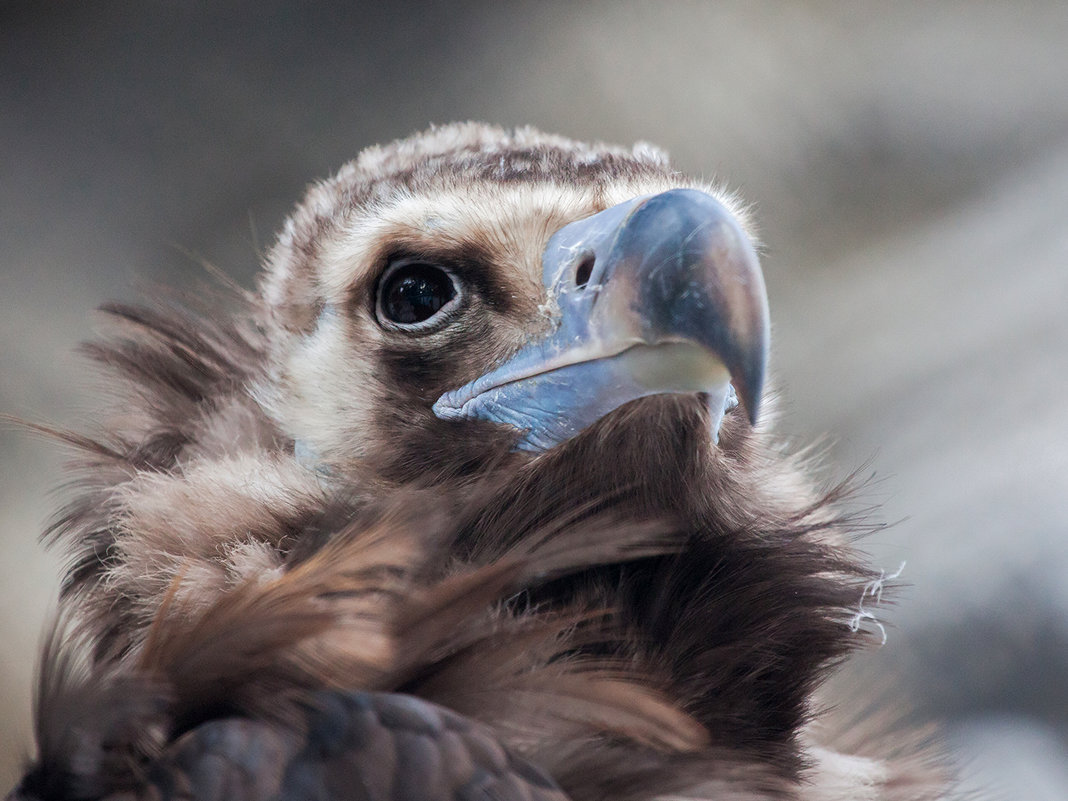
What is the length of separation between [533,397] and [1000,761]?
5.15ft

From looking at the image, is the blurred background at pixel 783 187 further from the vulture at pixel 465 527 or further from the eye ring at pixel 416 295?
the eye ring at pixel 416 295

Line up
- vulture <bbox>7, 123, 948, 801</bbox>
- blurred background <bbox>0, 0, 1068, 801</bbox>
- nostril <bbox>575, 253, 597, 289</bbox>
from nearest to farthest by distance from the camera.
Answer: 1. vulture <bbox>7, 123, 948, 801</bbox>
2. nostril <bbox>575, 253, 597, 289</bbox>
3. blurred background <bbox>0, 0, 1068, 801</bbox>

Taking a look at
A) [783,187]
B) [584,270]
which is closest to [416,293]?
[584,270]

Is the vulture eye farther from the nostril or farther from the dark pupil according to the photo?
the nostril

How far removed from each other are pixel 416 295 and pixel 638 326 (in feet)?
0.84

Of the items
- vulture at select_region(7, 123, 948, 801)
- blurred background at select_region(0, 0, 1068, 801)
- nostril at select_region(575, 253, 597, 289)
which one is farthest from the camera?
blurred background at select_region(0, 0, 1068, 801)

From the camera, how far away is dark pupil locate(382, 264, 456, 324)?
933 millimetres

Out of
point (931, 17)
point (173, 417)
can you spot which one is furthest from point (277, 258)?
point (931, 17)

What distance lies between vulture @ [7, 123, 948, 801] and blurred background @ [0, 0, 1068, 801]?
1220 millimetres

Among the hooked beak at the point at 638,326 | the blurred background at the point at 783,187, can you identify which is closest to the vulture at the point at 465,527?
the hooked beak at the point at 638,326

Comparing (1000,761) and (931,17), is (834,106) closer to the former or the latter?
(931,17)

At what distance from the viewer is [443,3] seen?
8.14 feet

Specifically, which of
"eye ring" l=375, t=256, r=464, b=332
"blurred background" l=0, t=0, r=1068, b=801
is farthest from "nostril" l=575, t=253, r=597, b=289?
"blurred background" l=0, t=0, r=1068, b=801

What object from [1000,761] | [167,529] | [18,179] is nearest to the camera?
[167,529]
